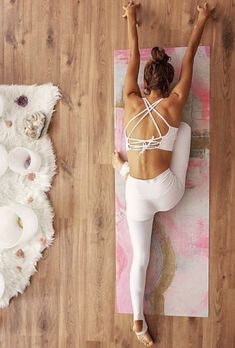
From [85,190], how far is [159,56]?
0.74 m

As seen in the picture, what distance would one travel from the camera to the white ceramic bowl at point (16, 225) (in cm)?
232

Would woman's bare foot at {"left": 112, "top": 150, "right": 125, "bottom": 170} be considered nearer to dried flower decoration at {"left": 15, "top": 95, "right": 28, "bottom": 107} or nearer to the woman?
the woman

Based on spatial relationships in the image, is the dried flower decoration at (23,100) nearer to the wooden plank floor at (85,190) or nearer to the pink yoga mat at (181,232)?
the wooden plank floor at (85,190)

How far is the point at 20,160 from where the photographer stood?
2.41 m

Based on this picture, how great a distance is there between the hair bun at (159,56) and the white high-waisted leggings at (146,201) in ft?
0.99

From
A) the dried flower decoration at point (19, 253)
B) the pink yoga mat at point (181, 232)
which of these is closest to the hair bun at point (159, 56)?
the pink yoga mat at point (181, 232)

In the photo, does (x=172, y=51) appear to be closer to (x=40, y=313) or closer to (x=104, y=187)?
(x=104, y=187)

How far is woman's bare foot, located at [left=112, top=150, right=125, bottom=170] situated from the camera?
229cm

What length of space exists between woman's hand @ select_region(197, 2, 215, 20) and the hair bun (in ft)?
0.79

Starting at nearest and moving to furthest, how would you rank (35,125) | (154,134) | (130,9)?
(154,134)
(130,9)
(35,125)

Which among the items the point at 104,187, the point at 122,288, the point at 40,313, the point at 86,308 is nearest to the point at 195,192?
the point at 104,187

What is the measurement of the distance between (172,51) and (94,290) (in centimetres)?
123

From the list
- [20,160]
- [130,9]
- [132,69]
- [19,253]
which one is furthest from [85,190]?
[130,9]

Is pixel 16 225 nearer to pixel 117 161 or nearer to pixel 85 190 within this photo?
pixel 85 190
